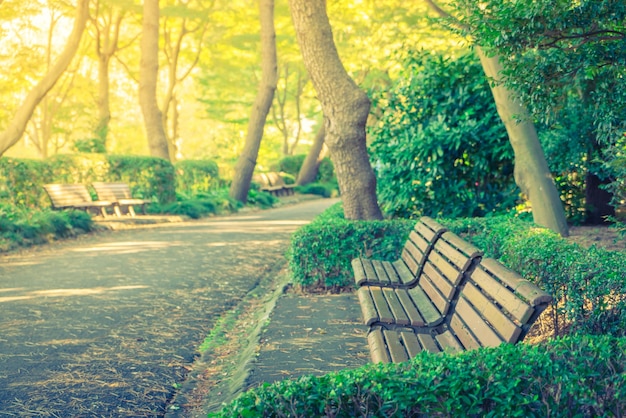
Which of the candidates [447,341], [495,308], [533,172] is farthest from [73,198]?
[495,308]

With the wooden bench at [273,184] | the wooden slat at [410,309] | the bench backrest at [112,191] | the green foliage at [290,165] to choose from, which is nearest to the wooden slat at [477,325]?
the wooden slat at [410,309]

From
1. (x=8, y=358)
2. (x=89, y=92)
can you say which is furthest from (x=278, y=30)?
(x=8, y=358)

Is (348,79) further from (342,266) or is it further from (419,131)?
(342,266)

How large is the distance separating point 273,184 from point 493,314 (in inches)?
1133

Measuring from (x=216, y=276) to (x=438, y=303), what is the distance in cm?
531

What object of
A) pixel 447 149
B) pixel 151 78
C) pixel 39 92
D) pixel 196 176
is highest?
pixel 151 78

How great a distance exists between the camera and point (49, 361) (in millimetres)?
5469

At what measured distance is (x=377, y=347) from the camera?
4.11 m

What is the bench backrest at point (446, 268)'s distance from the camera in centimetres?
453

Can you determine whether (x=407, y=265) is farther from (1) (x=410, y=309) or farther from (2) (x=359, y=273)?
(1) (x=410, y=309)

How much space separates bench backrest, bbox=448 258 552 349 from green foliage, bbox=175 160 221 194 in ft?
69.3

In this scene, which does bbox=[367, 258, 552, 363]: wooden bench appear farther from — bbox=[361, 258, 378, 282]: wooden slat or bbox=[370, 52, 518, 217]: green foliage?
bbox=[370, 52, 518, 217]: green foliage

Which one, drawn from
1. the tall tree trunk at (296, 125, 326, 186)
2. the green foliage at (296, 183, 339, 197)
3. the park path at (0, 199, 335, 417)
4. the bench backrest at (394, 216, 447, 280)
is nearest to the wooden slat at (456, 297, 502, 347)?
the bench backrest at (394, 216, 447, 280)

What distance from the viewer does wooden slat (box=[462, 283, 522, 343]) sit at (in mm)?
3271
